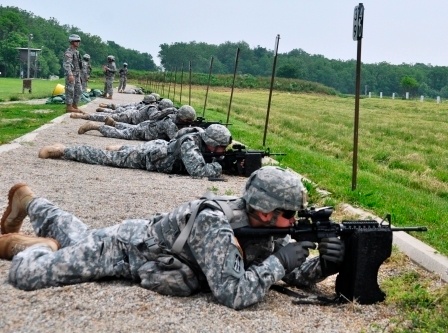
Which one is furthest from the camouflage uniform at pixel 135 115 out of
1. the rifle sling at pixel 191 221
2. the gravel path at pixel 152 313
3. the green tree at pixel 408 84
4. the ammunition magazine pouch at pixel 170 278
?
the green tree at pixel 408 84

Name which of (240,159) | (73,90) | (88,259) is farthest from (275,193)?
(73,90)

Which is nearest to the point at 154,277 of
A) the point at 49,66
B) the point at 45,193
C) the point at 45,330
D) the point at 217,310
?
the point at 217,310

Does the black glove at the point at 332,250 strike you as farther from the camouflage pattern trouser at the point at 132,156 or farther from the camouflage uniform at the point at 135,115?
the camouflage uniform at the point at 135,115

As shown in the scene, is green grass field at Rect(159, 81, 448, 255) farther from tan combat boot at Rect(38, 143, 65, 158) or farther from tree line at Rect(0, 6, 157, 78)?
tree line at Rect(0, 6, 157, 78)

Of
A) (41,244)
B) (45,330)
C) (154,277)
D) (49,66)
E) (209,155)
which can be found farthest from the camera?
(49,66)

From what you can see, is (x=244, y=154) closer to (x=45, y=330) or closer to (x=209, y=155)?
(x=209, y=155)

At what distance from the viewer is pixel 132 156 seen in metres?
11.2

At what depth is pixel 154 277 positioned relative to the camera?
16.2 feet

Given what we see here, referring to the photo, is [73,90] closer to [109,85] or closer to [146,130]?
[146,130]

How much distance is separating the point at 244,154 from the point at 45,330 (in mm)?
6575

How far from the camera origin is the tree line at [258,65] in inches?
3915

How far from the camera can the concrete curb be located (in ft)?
19.6

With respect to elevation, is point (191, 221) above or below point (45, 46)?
below

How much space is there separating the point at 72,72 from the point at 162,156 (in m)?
11.0
